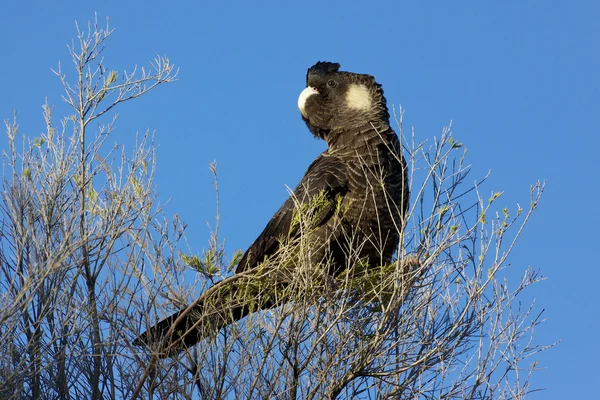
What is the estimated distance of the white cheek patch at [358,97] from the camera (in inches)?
257

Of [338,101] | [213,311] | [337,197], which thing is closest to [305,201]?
[337,197]

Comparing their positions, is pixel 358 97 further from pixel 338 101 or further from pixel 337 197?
pixel 337 197

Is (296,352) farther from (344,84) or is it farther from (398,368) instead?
(344,84)

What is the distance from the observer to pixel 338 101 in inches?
260

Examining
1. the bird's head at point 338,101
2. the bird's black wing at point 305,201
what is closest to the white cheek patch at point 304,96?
the bird's head at point 338,101

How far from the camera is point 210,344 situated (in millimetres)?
5008

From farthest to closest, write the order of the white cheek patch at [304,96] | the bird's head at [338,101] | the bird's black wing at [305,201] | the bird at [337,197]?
1. the white cheek patch at [304,96]
2. the bird's head at [338,101]
3. the bird's black wing at [305,201]
4. the bird at [337,197]

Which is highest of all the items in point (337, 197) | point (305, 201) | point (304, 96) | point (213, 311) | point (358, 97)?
point (304, 96)

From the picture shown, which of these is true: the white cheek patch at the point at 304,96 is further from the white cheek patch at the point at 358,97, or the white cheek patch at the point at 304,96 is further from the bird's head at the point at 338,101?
the white cheek patch at the point at 358,97

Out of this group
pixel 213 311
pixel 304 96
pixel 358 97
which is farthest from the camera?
pixel 304 96

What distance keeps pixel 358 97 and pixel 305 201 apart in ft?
3.23

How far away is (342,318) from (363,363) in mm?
284

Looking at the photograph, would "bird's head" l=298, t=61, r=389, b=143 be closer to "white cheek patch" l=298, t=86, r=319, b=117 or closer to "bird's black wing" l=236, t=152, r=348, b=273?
"white cheek patch" l=298, t=86, r=319, b=117

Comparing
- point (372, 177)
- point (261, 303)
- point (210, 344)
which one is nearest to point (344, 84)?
point (372, 177)
